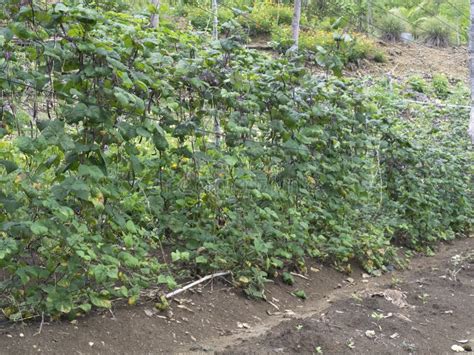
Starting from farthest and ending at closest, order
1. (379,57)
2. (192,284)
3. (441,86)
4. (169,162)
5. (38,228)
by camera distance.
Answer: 1. (379,57)
2. (441,86)
3. (169,162)
4. (192,284)
5. (38,228)

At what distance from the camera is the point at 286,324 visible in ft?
15.2

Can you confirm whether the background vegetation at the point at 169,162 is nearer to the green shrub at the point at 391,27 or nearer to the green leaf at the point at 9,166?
the green leaf at the point at 9,166

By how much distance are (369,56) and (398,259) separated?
58.8ft

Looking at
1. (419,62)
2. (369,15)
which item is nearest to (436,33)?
(369,15)

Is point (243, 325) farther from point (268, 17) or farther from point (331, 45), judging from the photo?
point (268, 17)

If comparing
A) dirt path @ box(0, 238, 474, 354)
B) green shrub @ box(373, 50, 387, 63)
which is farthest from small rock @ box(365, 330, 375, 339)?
green shrub @ box(373, 50, 387, 63)

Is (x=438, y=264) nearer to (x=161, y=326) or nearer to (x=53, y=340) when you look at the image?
(x=161, y=326)

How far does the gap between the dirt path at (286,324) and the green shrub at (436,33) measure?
1023 inches

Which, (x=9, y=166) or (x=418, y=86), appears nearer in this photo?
(x=9, y=166)

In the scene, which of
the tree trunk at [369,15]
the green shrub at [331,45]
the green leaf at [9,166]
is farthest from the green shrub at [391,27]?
the green leaf at [9,166]

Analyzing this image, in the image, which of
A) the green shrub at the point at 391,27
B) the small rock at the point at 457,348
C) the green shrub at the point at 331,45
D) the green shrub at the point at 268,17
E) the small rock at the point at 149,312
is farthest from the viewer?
the green shrub at the point at 391,27

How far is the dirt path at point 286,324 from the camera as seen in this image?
393 cm

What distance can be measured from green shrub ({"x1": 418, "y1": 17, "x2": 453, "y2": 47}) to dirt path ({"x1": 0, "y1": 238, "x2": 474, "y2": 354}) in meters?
26.0

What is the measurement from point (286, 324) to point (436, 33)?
2857cm
